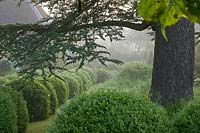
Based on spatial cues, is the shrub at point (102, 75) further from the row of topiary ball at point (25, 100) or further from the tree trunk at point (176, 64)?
the tree trunk at point (176, 64)

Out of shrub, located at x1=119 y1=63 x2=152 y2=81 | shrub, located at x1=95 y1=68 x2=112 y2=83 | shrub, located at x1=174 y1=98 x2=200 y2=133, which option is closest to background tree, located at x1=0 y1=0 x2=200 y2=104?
shrub, located at x1=174 y1=98 x2=200 y2=133

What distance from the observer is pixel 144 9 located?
932mm

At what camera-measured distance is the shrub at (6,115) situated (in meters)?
7.92

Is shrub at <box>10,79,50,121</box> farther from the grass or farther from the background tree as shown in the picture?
the background tree

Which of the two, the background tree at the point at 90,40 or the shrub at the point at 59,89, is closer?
the background tree at the point at 90,40

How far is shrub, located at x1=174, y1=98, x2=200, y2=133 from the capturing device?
523 centimetres

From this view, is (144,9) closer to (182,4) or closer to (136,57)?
(182,4)

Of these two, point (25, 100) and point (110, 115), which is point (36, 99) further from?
point (110, 115)

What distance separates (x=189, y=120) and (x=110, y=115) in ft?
4.09

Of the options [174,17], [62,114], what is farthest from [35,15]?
[174,17]

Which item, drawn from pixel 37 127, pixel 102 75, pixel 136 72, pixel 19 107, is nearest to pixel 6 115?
pixel 19 107

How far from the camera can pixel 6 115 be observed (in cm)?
804

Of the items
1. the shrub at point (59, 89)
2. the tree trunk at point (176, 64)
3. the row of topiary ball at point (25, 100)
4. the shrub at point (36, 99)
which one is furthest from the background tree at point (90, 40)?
the shrub at point (59, 89)

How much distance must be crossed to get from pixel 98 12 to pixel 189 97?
2846 mm
